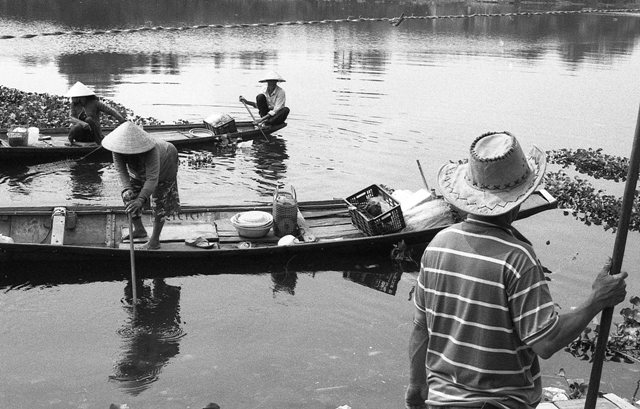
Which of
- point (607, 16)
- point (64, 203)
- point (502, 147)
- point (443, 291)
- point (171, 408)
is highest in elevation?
point (607, 16)

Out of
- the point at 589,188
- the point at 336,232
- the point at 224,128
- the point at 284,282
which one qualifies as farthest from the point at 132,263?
the point at 589,188

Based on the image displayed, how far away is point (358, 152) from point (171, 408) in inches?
410

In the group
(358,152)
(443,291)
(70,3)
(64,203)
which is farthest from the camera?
(70,3)

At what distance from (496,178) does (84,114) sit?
11.9 m

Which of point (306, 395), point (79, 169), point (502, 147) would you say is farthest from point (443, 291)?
point (79, 169)

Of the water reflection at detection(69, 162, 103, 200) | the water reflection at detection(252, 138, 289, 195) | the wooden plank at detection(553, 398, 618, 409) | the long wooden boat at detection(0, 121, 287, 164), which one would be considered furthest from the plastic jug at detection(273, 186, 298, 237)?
the wooden plank at detection(553, 398, 618, 409)

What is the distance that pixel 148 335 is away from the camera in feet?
25.7

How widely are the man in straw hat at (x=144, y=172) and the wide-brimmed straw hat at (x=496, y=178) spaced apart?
18.8 feet

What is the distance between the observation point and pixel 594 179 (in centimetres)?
1466

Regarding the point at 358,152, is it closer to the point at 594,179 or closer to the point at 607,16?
the point at 594,179

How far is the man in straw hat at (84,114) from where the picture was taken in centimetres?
1266

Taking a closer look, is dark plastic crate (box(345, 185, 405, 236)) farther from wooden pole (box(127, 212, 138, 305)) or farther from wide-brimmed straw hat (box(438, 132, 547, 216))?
wide-brimmed straw hat (box(438, 132, 547, 216))

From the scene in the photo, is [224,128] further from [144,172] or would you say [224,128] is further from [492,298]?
[492,298]

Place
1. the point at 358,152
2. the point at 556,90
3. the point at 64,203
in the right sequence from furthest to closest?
1. the point at 556,90
2. the point at 358,152
3. the point at 64,203
